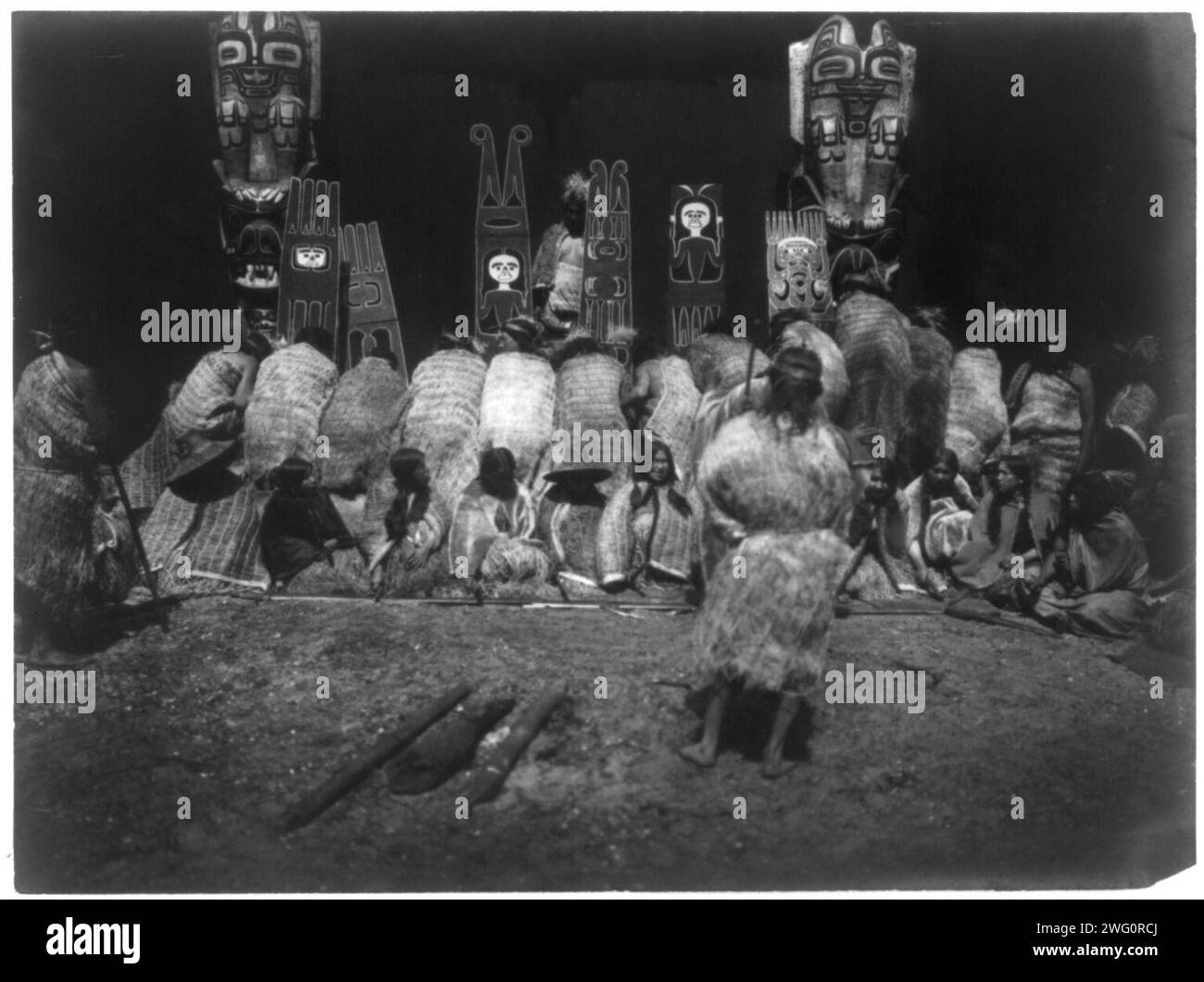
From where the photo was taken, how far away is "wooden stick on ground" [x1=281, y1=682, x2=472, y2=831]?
5.87 metres

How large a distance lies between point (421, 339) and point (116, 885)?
2.90 m

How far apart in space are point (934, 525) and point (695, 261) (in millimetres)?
1720

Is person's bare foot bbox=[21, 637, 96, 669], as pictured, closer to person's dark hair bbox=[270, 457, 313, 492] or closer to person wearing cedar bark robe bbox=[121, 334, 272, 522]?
person wearing cedar bark robe bbox=[121, 334, 272, 522]

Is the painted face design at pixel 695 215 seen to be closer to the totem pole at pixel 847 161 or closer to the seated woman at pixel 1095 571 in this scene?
the totem pole at pixel 847 161

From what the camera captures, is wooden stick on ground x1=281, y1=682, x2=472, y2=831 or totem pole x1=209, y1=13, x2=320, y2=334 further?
totem pole x1=209, y1=13, x2=320, y2=334

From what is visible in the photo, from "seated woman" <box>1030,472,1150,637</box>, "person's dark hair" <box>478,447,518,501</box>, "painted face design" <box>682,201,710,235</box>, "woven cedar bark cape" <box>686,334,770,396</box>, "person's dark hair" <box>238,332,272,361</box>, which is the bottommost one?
"seated woman" <box>1030,472,1150,637</box>

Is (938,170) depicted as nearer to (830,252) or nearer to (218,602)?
(830,252)

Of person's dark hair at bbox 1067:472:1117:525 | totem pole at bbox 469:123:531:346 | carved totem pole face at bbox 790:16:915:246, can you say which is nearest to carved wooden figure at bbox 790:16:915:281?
carved totem pole face at bbox 790:16:915:246

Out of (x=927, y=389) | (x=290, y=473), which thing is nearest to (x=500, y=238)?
(x=290, y=473)

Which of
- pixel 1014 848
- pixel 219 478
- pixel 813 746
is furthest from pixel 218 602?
pixel 1014 848

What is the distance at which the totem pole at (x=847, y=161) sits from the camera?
6355mm

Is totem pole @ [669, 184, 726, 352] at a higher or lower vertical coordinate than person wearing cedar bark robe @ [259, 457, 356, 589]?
higher

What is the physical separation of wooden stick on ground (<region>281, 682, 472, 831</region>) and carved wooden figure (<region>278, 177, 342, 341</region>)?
195cm

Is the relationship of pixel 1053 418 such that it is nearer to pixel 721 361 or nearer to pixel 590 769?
pixel 721 361
